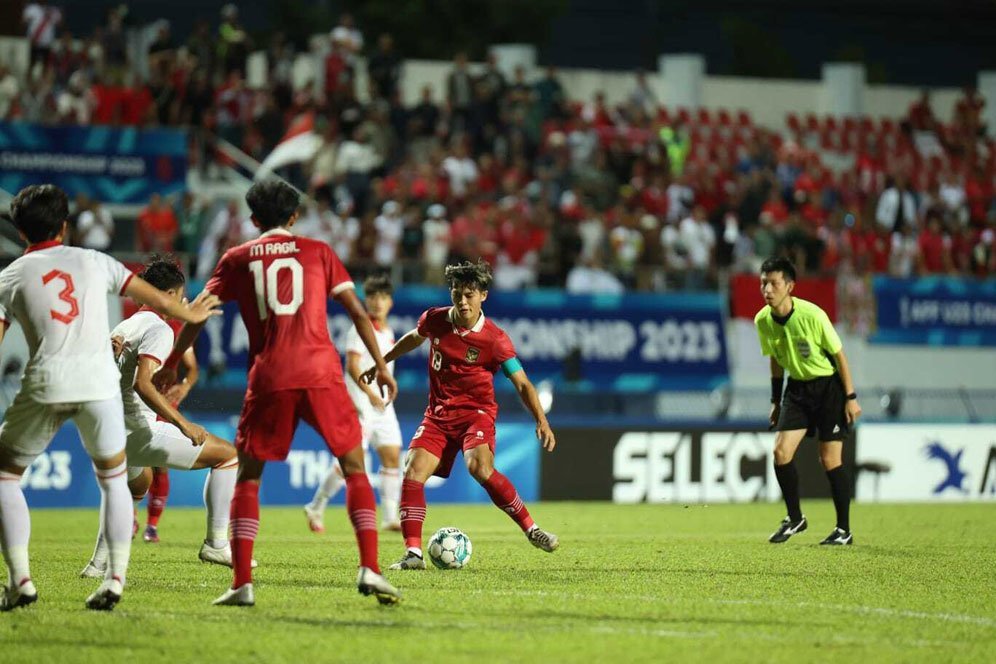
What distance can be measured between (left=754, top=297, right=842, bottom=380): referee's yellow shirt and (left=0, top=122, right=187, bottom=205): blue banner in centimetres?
1180

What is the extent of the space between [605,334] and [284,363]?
49.4 ft

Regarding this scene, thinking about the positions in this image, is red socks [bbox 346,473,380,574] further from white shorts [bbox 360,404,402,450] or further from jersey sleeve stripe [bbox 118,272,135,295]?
white shorts [bbox 360,404,402,450]

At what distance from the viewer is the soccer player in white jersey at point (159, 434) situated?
9.91 meters

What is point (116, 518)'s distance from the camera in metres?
8.22

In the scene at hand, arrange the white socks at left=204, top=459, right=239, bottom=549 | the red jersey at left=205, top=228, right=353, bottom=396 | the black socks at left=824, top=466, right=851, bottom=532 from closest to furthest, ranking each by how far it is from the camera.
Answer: the red jersey at left=205, top=228, right=353, bottom=396
the white socks at left=204, top=459, right=239, bottom=549
the black socks at left=824, top=466, right=851, bottom=532

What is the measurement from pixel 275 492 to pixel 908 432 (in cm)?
856

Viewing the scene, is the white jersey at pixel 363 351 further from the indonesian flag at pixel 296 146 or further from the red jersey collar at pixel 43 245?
the indonesian flag at pixel 296 146

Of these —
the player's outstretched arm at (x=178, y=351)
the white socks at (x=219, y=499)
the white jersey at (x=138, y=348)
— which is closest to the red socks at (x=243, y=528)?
the player's outstretched arm at (x=178, y=351)

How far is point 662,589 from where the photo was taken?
9.46 metres

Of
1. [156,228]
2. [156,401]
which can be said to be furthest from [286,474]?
[156,401]

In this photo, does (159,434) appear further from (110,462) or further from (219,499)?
(110,462)

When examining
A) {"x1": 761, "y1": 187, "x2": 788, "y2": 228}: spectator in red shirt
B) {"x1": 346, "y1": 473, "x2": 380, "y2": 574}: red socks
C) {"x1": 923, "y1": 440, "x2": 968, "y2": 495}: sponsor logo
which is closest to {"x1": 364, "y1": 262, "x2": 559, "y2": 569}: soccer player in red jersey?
{"x1": 346, "y1": 473, "x2": 380, "y2": 574}: red socks

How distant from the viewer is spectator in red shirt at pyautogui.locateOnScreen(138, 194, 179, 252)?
21.7 metres

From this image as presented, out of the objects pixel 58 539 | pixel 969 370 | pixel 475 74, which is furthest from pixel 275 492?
pixel 969 370
